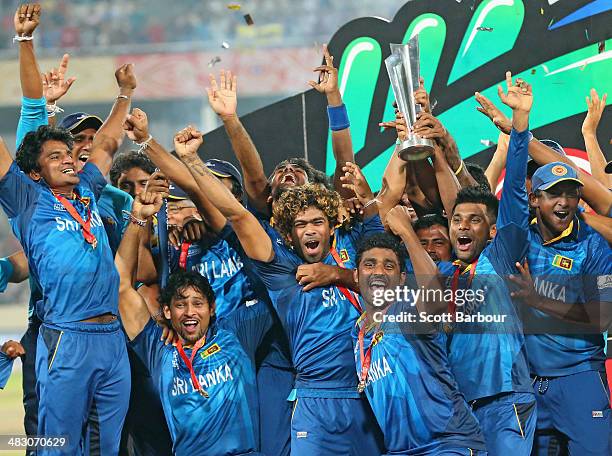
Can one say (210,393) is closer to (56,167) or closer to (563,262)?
(56,167)

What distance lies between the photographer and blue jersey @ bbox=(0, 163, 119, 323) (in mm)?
4914

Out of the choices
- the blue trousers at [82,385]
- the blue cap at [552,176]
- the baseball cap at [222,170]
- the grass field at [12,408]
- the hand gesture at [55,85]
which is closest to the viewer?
the blue trousers at [82,385]

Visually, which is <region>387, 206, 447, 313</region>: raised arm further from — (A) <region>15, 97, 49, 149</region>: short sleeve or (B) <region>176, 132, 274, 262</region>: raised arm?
(A) <region>15, 97, 49, 149</region>: short sleeve

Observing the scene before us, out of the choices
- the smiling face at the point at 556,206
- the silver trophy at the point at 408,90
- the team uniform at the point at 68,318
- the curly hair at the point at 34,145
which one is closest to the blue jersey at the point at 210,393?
the team uniform at the point at 68,318

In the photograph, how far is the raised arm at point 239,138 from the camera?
5.40m

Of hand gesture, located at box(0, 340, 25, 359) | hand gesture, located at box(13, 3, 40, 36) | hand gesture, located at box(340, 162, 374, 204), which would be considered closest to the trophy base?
hand gesture, located at box(340, 162, 374, 204)

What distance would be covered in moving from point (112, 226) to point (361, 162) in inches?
85.8

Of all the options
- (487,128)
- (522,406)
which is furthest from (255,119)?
(522,406)

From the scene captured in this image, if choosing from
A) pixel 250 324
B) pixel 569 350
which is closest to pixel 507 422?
pixel 569 350

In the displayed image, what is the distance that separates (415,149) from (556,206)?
2.70 feet

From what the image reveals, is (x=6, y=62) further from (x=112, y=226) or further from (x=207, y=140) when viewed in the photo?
(x=112, y=226)

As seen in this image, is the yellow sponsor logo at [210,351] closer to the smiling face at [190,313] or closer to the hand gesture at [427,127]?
the smiling face at [190,313]

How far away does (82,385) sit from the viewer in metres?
4.92

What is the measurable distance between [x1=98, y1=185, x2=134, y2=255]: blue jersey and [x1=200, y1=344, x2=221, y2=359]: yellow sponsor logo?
0.91 metres
